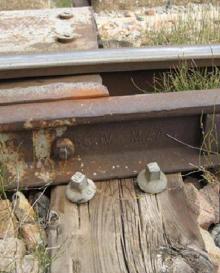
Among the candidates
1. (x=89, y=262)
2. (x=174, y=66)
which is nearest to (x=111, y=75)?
(x=174, y=66)

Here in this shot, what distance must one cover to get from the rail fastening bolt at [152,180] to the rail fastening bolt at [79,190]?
0.26 m

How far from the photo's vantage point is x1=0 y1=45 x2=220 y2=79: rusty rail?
9.38 ft

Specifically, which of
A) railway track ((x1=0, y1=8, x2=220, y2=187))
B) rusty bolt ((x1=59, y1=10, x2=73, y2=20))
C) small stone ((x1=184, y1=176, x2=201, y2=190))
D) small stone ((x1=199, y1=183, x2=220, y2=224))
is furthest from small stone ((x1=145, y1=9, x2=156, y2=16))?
small stone ((x1=199, y1=183, x2=220, y2=224))

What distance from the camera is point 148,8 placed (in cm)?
562

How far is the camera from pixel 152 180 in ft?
8.59

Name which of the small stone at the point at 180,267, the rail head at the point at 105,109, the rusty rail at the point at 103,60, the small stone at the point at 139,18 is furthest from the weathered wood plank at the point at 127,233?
the small stone at the point at 139,18

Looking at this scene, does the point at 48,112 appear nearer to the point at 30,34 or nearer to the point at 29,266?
the point at 29,266

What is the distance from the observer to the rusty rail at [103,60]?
2.86 meters

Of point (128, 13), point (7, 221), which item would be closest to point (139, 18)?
point (128, 13)

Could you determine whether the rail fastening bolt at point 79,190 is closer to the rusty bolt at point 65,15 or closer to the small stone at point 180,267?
the small stone at point 180,267

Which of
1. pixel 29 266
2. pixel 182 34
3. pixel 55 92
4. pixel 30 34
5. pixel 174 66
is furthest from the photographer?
pixel 182 34

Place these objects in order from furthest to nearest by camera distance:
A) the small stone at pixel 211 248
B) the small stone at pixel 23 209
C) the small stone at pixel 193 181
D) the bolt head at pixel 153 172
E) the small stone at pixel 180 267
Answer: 1. the small stone at pixel 193 181
2. the bolt head at pixel 153 172
3. the small stone at pixel 23 209
4. the small stone at pixel 211 248
5. the small stone at pixel 180 267

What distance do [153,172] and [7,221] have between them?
75cm

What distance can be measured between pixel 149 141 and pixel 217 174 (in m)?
0.42
